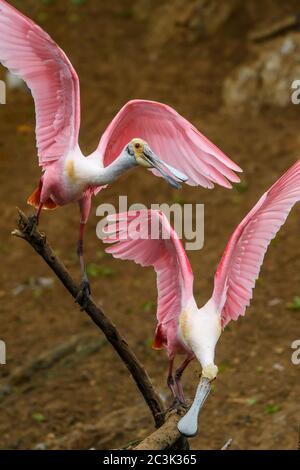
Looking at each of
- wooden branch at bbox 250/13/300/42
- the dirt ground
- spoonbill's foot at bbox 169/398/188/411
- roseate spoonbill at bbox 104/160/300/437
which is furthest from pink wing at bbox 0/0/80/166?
wooden branch at bbox 250/13/300/42

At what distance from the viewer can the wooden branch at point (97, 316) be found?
445 cm

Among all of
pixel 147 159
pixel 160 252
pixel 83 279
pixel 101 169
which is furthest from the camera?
pixel 83 279

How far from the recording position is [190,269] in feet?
14.7

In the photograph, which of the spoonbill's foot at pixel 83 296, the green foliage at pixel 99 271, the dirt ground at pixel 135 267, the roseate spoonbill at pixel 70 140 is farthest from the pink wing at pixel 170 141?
the green foliage at pixel 99 271

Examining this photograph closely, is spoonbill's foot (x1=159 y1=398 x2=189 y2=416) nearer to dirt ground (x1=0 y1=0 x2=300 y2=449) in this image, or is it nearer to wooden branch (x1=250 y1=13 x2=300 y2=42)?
dirt ground (x1=0 y1=0 x2=300 y2=449)

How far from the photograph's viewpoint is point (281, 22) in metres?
10.2

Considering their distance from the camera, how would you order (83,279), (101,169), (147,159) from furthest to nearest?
(83,279), (101,169), (147,159)

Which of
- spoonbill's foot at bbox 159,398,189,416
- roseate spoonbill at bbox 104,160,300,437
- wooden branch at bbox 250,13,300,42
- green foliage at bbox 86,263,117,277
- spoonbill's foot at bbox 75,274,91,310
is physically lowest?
green foliage at bbox 86,263,117,277

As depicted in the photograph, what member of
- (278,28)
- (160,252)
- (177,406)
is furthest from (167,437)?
(278,28)

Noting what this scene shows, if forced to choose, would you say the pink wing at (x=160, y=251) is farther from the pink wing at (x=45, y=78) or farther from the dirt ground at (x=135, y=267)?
the dirt ground at (x=135, y=267)

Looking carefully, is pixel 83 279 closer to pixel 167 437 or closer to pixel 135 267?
pixel 167 437

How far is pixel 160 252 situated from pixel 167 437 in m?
0.78

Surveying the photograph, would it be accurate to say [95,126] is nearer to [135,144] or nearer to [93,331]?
[93,331]

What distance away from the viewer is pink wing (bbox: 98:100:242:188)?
4535 millimetres
